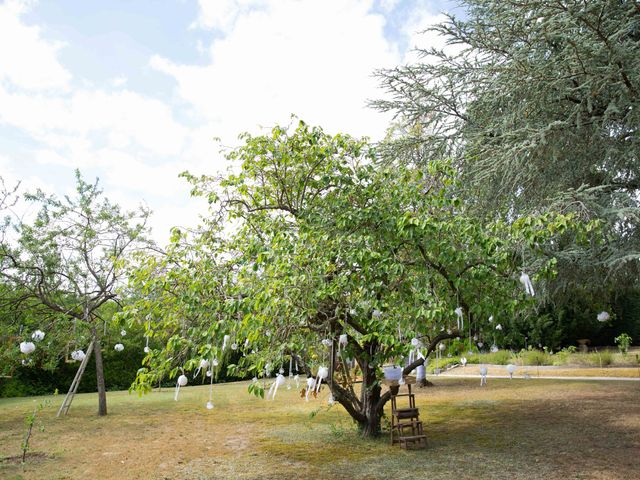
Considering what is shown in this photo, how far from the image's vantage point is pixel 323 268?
5.37 meters

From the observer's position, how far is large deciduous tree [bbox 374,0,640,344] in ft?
22.0

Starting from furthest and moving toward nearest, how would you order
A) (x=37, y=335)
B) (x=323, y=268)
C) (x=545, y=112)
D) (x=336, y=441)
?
1. (x=37, y=335)
2. (x=545, y=112)
3. (x=336, y=441)
4. (x=323, y=268)

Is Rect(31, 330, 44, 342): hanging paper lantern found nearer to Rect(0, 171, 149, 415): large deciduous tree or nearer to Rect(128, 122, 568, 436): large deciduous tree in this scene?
Rect(0, 171, 149, 415): large deciduous tree

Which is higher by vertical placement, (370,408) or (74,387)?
(74,387)

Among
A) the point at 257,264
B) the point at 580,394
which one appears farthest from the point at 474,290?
the point at 580,394

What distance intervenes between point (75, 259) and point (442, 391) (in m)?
9.10

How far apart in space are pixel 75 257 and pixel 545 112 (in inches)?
374

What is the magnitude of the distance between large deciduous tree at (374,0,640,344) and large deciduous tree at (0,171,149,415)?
20.8 feet

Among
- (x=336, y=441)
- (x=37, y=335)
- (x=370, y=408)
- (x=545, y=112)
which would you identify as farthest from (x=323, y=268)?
(x=37, y=335)

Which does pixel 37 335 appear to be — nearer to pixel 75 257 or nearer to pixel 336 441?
pixel 75 257

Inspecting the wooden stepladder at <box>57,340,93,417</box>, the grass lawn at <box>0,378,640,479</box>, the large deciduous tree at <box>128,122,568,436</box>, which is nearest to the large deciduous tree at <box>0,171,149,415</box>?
the wooden stepladder at <box>57,340,93,417</box>

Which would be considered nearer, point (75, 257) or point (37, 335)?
point (37, 335)

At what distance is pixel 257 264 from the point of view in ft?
17.8

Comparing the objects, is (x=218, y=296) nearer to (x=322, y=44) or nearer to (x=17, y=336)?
(x=322, y=44)
